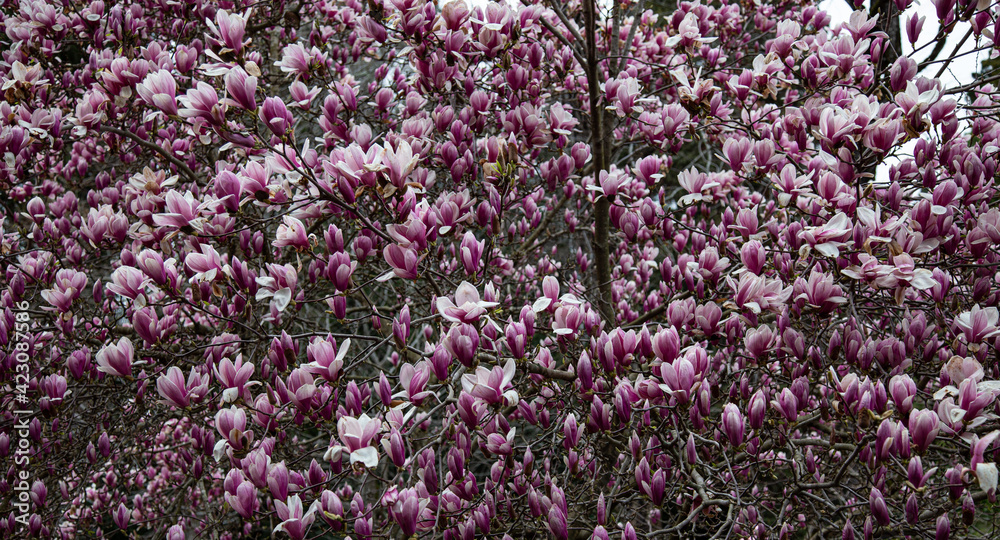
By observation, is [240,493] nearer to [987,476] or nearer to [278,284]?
[278,284]

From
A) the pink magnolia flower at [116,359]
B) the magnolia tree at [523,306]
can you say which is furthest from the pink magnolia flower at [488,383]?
the pink magnolia flower at [116,359]

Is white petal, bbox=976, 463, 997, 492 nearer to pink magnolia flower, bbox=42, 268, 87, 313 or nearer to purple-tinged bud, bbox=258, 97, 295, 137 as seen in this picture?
purple-tinged bud, bbox=258, 97, 295, 137

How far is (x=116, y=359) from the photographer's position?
5.48 feet

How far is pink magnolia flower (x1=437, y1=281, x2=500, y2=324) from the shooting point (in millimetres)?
1497

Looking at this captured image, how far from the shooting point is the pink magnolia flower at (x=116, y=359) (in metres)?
1.66

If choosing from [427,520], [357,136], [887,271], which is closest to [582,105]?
[357,136]

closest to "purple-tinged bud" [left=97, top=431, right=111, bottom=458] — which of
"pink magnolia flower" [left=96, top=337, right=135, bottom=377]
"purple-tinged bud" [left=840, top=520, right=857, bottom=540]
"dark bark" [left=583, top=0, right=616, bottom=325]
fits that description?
"pink magnolia flower" [left=96, top=337, right=135, bottom=377]

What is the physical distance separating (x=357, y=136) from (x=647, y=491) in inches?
54.6

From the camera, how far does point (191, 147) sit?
287 centimetres

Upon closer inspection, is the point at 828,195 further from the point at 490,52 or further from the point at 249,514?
the point at 249,514

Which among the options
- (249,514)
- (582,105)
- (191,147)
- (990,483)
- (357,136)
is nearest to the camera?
(990,483)

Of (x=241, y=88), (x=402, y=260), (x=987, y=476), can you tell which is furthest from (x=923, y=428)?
(x=241, y=88)

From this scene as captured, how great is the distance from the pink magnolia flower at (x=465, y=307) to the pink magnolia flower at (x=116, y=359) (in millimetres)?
933

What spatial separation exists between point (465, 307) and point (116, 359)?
1.02m
